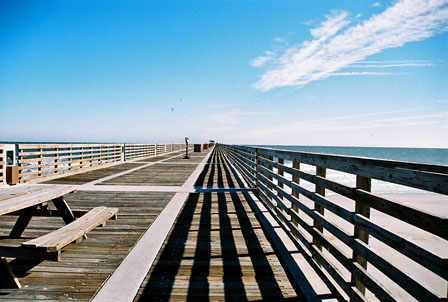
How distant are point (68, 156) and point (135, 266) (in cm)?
1043

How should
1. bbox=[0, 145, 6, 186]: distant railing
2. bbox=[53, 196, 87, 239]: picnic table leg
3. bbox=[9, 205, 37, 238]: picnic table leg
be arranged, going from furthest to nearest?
1. bbox=[0, 145, 6, 186]: distant railing
2. bbox=[53, 196, 87, 239]: picnic table leg
3. bbox=[9, 205, 37, 238]: picnic table leg

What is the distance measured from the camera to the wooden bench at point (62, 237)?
2.32 metres

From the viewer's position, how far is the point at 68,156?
11.6 meters

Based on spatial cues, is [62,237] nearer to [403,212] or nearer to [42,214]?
[42,214]

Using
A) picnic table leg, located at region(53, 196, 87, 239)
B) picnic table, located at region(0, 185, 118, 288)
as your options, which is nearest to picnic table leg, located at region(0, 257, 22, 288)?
picnic table, located at region(0, 185, 118, 288)

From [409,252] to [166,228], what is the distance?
11.4 ft

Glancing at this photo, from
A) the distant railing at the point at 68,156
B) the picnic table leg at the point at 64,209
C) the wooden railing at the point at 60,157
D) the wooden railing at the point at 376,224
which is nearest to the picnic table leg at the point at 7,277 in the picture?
the picnic table leg at the point at 64,209

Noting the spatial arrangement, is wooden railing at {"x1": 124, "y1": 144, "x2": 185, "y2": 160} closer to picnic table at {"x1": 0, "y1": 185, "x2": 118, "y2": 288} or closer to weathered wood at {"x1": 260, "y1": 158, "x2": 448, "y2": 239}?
picnic table at {"x1": 0, "y1": 185, "x2": 118, "y2": 288}

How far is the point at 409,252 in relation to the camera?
1.61m

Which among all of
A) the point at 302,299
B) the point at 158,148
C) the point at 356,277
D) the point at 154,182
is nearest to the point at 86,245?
the point at 302,299

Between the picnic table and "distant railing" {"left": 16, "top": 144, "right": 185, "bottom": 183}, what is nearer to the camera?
the picnic table

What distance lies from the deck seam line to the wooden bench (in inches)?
21.8

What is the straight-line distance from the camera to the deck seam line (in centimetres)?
250

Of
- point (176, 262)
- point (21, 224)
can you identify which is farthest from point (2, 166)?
point (176, 262)
